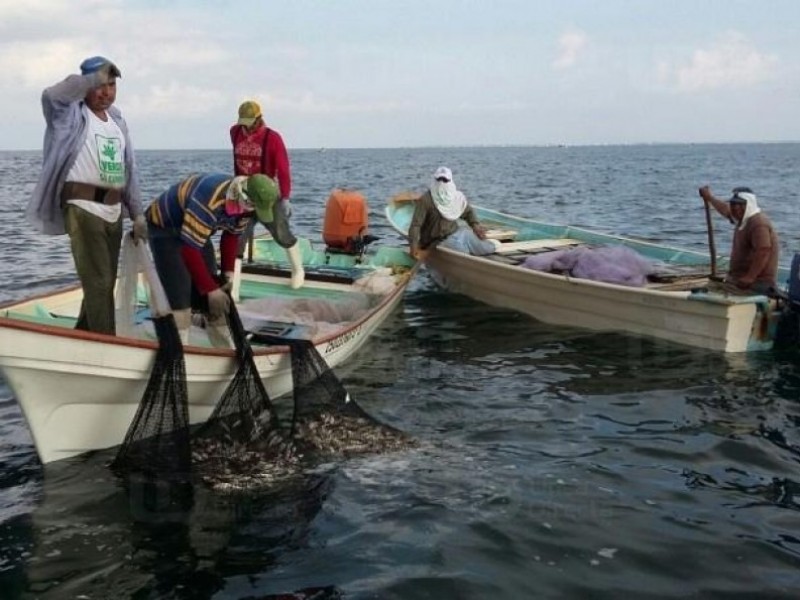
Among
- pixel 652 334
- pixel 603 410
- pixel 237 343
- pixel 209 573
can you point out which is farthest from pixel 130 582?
pixel 652 334

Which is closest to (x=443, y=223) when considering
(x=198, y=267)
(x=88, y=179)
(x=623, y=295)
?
(x=623, y=295)

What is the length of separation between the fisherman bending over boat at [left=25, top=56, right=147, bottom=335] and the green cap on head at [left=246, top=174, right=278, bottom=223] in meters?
0.94

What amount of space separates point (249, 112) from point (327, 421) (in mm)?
4180

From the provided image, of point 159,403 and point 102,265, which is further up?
point 102,265

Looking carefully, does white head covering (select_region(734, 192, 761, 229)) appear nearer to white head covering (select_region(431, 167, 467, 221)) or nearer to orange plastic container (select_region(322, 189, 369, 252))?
white head covering (select_region(431, 167, 467, 221))

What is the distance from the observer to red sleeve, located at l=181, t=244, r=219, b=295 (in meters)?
6.30

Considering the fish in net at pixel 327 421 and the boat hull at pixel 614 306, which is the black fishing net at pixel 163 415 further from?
the boat hull at pixel 614 306

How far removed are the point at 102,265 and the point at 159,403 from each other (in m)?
1.15

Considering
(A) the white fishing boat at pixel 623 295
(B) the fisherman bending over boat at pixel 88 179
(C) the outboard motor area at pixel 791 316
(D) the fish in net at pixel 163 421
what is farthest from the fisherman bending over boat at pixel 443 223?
(D) the fish in net at pixel 163 421

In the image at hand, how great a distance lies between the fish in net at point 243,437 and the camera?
6.15 meters

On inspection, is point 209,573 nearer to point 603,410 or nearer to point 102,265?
point 102,265

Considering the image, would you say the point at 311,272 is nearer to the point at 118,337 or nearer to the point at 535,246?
the point at 535,246

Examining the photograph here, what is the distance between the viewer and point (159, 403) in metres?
5.84

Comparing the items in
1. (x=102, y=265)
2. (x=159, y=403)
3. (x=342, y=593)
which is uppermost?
(x=102, y=265)
